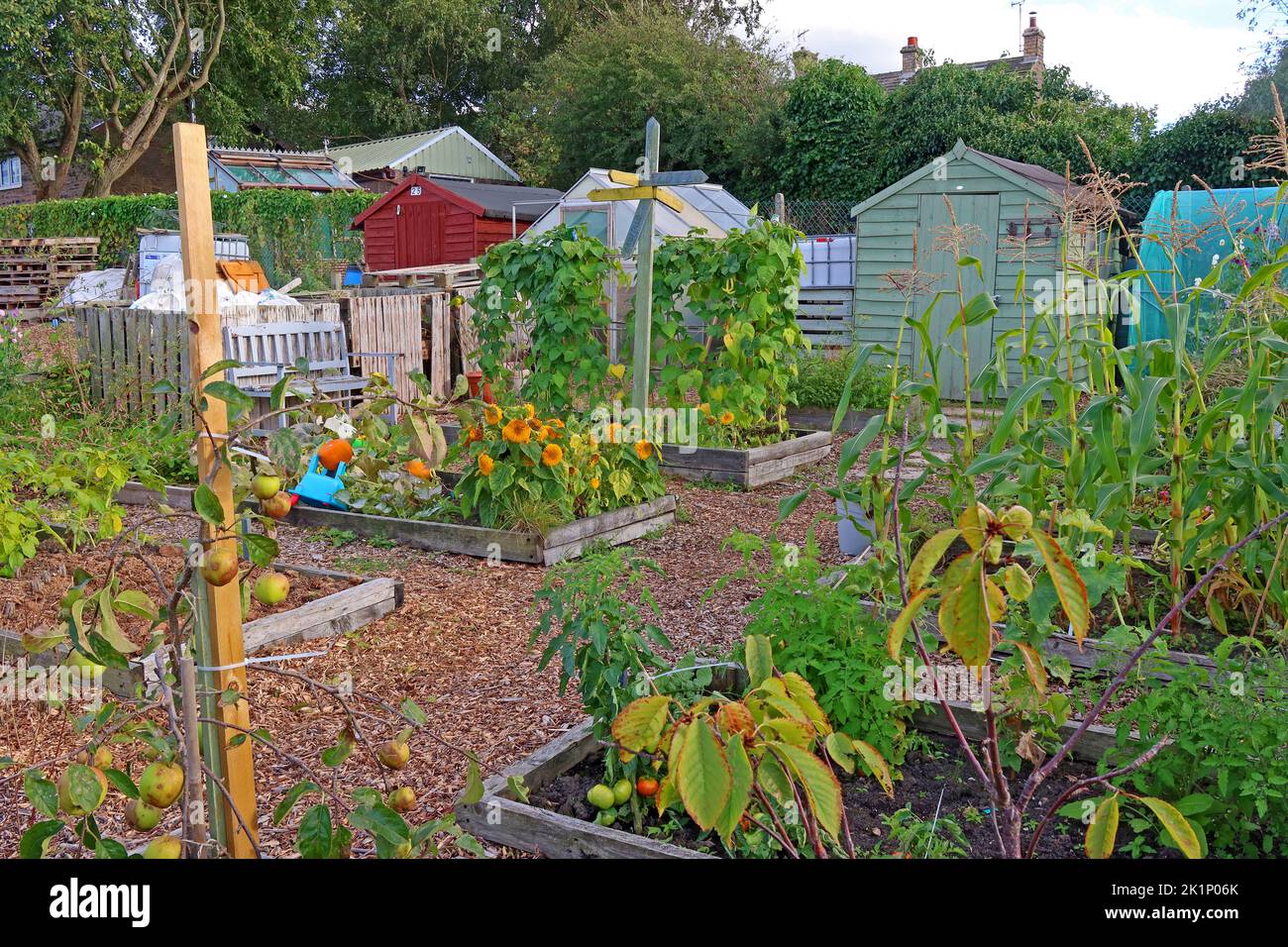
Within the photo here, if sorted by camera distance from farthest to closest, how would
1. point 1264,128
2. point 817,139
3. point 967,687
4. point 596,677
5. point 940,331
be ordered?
point 817,139
point 1264,128
point 940,331
point 967,687
point 596,677

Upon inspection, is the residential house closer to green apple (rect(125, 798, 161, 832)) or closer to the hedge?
the hedge

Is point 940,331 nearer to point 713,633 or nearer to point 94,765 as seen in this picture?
point 713,633

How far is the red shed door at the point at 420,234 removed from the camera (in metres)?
23.0

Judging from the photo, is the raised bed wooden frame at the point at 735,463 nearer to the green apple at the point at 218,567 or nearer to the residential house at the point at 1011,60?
the green apple at the point at 218,567

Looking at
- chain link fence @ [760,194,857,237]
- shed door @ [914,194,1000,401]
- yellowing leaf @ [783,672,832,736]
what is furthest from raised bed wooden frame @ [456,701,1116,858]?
chain link fence @ [760,194,857,237]

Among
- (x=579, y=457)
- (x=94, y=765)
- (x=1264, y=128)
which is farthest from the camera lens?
(x=1264, y=128)

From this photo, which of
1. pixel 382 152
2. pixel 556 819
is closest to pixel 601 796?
pixel 556 819

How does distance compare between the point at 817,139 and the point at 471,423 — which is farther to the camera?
the point at 817,139

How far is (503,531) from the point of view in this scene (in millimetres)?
5754

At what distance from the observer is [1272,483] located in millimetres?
3285

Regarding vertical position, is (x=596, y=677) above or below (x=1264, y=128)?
below

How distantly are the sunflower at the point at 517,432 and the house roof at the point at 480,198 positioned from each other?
1592cm
